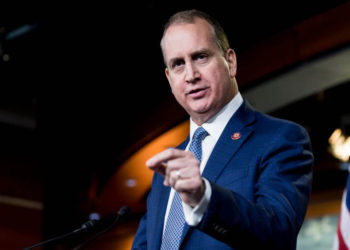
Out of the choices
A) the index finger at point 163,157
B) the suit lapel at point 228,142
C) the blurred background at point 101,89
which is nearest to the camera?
the index finger at point 163,157

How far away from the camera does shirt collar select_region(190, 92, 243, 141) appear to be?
4.50ft

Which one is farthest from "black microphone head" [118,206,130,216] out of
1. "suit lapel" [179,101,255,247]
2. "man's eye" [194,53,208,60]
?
"man's eye" [194,53,208,60]

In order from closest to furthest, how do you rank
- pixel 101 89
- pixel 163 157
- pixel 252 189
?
pixel 163 157 < pixel 252 189 < pixel 101 89

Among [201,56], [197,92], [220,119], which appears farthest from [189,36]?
[220,119]

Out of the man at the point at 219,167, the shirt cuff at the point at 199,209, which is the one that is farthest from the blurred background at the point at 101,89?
the shirt cuff at the point at 199,209

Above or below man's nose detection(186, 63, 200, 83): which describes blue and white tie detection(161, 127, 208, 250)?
below

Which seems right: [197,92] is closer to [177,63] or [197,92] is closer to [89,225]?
[177,63]

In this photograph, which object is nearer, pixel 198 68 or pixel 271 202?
pixel 271 202

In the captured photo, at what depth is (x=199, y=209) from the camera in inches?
35.9

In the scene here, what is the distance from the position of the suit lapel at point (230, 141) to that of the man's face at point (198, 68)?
9 centimetres

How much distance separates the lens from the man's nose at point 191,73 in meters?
1.37

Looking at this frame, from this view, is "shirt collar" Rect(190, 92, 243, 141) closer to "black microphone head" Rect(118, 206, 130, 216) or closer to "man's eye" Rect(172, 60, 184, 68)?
"man's eye" Rect(172, 60, 184, 68)

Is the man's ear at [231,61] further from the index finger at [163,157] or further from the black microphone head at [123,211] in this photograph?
the index finger at [163,157]

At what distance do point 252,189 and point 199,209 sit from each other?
0.27 m
